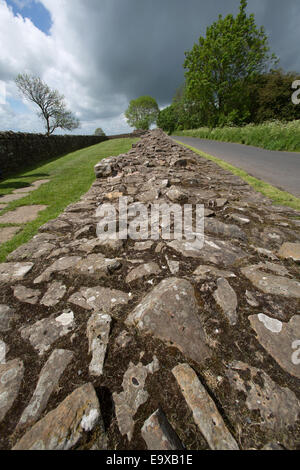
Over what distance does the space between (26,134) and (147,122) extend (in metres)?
52.3

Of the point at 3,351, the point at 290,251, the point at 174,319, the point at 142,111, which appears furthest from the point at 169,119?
the point at 3,351

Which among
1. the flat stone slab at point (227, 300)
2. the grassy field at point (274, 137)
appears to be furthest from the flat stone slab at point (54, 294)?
the grassy field at point (274, 137)

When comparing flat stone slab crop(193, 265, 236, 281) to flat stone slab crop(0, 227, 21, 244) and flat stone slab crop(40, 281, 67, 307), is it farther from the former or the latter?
flat stone slab crop(0, 227, 21, 244)

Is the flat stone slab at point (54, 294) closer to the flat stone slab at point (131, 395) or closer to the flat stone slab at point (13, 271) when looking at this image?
the flat stone slab at point (13, 271)

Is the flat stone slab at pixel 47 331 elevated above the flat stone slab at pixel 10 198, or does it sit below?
above

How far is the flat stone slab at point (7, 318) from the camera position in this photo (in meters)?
1.45

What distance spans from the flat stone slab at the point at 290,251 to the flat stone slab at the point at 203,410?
66.2 inches

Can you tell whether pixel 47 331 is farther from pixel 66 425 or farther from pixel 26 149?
pixel 26 149

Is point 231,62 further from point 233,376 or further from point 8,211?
point 233,376

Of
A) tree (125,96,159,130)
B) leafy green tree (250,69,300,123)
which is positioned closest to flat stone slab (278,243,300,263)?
leafy green tree (250,69,300,123)

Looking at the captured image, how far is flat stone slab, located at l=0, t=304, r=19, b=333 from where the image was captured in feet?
4.74

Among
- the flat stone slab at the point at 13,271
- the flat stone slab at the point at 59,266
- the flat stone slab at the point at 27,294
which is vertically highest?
the flat stone slab at the point at 59,266

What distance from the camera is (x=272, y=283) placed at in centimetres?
166

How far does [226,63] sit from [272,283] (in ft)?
116
